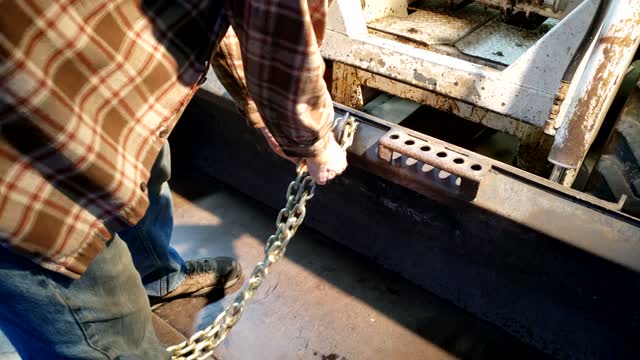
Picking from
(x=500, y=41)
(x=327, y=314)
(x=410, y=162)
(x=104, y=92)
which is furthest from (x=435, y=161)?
(x=500, y=41)

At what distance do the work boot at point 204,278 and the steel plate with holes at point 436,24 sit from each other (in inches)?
36.6

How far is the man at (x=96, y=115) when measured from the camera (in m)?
0.58

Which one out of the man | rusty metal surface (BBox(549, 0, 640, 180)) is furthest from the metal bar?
the man

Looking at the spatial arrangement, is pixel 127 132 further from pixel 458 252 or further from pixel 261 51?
pixel 458 252

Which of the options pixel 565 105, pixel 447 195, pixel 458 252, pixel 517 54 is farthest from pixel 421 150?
pixel 517 54

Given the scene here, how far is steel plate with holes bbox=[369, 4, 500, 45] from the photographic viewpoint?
1.66 m

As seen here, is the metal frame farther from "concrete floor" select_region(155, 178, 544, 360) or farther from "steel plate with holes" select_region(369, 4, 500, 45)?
"concrete floor" select_region(155, 178, 544, 360)

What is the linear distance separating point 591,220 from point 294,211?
61 centimetres

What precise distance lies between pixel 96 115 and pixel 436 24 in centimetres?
139

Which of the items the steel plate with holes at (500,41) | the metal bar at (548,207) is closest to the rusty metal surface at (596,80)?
the metal bar at (548,207)

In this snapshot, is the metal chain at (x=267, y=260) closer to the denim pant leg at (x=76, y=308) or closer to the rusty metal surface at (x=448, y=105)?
the denim pant leg at (x=76, y=308)

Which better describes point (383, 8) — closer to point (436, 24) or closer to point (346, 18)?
point (436, 24)

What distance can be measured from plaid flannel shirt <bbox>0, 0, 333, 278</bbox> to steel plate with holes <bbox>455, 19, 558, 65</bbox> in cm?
100

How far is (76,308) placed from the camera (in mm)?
765
